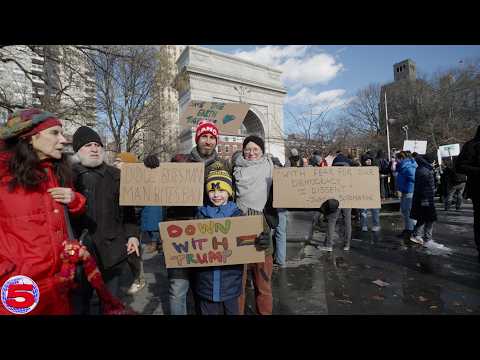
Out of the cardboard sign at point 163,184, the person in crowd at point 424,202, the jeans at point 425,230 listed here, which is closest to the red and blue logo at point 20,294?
the cardboard sign at point 163,184

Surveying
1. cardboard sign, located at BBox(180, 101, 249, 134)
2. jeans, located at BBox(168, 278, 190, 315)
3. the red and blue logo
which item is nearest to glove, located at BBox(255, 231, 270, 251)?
jeans, located at BBox(168, 278, 190, 315)

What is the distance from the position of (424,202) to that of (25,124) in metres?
5.99

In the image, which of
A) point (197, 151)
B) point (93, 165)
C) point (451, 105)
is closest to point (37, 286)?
point (93, 165)

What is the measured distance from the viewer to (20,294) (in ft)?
5.20

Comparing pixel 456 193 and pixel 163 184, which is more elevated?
pixel 163 184

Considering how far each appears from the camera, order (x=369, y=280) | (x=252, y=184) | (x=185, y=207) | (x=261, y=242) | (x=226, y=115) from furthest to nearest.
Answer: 1. (x=369, y=280)
2. (x=226, y=115)
3. (x=252, y=184)
4. (x=185, y=207)
5. (x=261, y=242)

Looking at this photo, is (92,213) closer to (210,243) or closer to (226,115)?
(210,243)

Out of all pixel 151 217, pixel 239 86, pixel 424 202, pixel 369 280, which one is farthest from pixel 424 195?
pixel 239 86

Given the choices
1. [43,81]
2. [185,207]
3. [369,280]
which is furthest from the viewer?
[43,81]

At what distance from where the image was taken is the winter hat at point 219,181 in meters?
2.15

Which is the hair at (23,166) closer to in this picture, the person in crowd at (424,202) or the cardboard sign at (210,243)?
the cardboard sign at (210,243)

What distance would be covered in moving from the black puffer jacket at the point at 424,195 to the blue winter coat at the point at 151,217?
16.7 ft
